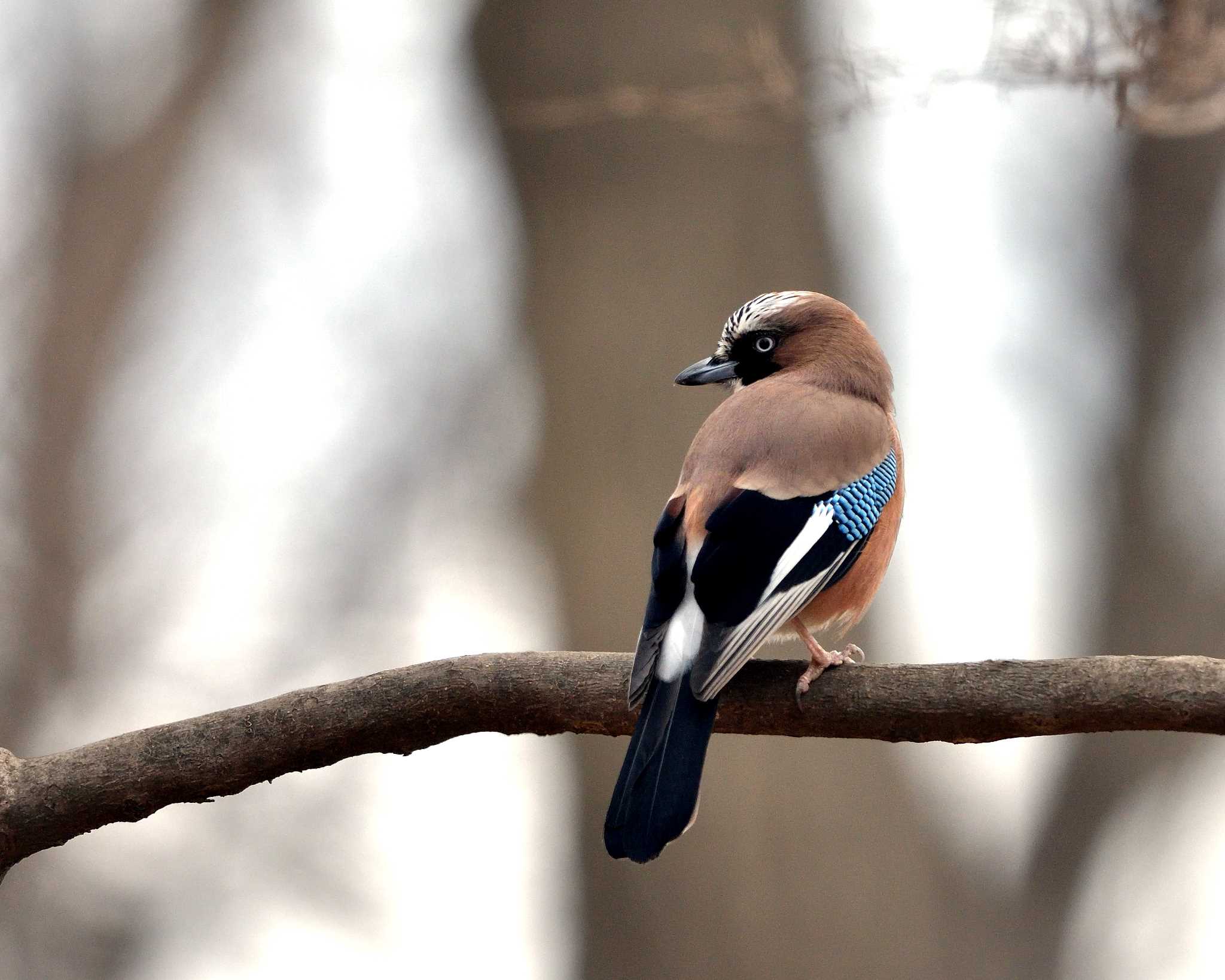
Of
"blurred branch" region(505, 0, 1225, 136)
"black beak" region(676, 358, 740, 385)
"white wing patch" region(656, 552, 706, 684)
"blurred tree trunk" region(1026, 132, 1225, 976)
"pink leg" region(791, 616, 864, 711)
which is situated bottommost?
"blurred tree trunk" region(1026, 132, 1225, 976)

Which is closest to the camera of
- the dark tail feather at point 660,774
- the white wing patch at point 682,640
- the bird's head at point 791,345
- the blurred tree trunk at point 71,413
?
the dark tail feather at point 660,774

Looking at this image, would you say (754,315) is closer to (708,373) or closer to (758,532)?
(708,373)

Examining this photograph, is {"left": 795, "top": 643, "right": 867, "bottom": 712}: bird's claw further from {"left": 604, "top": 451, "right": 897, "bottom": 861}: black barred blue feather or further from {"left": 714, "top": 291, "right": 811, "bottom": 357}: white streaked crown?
{"left": 714, "top": 291, "right": 811, "bottom": 357}: white streaked crown

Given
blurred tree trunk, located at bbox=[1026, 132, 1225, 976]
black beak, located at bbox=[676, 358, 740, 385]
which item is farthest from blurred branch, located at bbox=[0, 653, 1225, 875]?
blurred tree trunk, located at bbox=[1026, 132, 1225, 976]

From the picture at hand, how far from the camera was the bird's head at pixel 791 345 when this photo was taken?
4.65m

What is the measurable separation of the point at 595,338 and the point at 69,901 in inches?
147

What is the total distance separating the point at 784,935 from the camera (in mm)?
6652

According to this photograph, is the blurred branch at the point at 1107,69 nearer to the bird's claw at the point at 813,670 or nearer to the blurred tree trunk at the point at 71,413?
the bird's claw at the point at 813,670

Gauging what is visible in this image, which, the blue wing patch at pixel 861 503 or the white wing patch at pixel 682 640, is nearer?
the white wing patch at pixel 682 640

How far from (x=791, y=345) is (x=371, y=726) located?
1.96 metres

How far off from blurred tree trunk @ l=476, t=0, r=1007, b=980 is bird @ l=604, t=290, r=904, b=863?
A: 2.03 meters

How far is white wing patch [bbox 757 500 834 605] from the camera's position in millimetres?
3641

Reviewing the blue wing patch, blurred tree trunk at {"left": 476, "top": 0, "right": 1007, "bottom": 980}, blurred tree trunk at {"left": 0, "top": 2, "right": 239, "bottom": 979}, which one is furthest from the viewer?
blurred tree trunk at {"left": 0, "top": 2, "right": 239, "bottom": 979}

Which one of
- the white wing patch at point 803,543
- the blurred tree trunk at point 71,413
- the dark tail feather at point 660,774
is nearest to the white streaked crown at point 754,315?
the white wing patch at point 803,543
